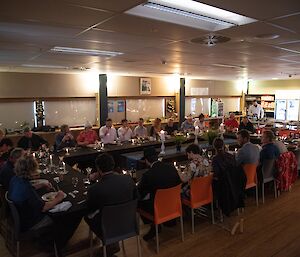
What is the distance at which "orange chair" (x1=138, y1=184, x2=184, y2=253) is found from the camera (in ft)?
10.6

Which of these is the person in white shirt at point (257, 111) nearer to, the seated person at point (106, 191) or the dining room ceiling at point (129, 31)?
the dining room ceiling at point (129, 31)

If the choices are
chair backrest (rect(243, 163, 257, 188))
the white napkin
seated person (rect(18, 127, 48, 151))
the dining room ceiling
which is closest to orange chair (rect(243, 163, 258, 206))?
chair backrest (rect(243, 163, 257, 188))

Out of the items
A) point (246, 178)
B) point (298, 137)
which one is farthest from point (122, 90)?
point (246, 178)

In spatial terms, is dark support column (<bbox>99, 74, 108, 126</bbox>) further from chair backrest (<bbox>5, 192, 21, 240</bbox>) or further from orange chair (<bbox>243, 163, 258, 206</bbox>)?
chair backrest (<bbox>5, 192, 21, 240</bbox>)

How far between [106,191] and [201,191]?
59.9 inches

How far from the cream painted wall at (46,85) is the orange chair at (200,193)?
652 cm

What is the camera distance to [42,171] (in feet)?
14.4

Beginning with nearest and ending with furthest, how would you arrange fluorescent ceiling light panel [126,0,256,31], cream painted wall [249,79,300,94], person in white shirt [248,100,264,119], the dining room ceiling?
the dining room ceiling < fluorescent ceiling light panel [126,0,256,31] < cream painted wall [249,79,300,94] < person in white shirt [248,100,264,119]

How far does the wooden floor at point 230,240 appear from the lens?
11.3 feet

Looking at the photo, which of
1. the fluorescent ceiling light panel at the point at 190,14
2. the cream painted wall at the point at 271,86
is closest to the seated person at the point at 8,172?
the fluorescent ceiling light panel at the point at 190,14

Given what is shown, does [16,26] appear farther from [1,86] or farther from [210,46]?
[1,86]

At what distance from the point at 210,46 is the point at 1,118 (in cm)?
674

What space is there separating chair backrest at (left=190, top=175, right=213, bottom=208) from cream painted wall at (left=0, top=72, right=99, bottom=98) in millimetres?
6632

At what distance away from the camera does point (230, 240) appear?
12.3ft
